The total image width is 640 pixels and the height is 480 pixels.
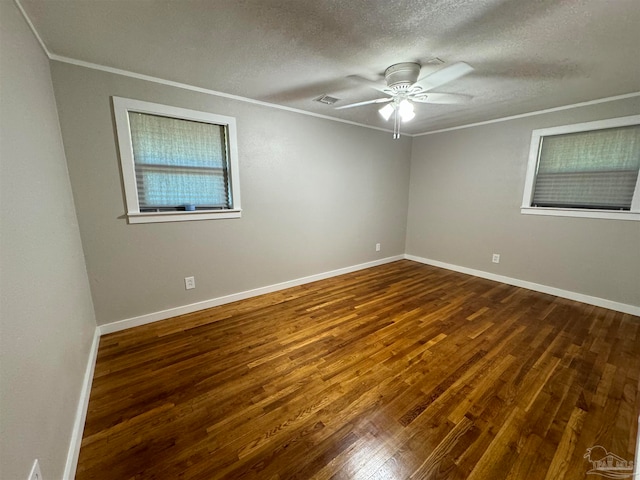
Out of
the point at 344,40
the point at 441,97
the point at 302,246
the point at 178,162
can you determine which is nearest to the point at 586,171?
the point at 441,97

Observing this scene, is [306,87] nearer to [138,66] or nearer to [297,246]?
[138,66]

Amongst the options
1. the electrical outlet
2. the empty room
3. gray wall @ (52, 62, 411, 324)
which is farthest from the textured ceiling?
the electrical outlet

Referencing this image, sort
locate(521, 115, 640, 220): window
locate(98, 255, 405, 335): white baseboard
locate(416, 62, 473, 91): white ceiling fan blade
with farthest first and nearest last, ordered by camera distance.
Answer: locate(521, 115, 640, 220): window, locate(98, 255, 405, 335): white baseboard, locate(416, 62, 473, 91): white ceiling fan blade

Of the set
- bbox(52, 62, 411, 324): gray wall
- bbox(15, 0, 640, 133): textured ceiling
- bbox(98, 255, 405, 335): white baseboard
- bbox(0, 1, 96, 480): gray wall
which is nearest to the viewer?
bbox(0, 1, 96, 480): gray wall

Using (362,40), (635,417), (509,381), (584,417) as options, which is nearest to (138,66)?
(362,40)

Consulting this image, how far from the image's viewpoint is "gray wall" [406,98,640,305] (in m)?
2.82

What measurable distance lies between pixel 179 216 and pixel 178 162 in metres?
0.53

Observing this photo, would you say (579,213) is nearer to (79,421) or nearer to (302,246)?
(302,246)

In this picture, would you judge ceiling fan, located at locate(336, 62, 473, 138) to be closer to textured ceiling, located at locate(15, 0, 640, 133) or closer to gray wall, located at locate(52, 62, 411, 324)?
textured ceiling, located at locate(15, 0, 640, 133)

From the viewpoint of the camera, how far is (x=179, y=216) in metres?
2.55

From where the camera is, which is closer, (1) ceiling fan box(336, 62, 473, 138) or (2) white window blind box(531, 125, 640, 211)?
(1) ceiling fan box(336, 62, 473, 138)

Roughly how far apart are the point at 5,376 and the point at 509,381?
2613 mm

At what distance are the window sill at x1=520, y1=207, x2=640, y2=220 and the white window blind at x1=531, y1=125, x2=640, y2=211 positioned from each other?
100 mm

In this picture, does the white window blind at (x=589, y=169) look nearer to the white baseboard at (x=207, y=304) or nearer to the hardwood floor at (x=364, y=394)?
the hardwood floor at (x=364, y=394)
